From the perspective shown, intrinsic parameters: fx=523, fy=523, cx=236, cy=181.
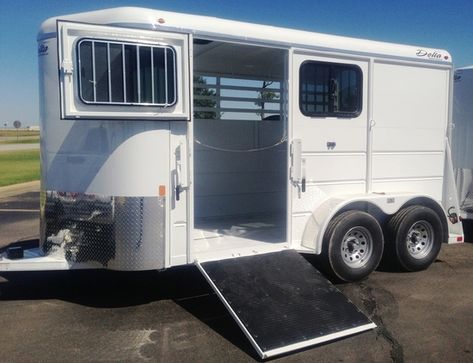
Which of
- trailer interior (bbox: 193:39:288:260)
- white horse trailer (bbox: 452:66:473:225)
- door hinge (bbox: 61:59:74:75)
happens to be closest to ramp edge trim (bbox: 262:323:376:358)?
trailer interior (bbox: 193:39:288:260)

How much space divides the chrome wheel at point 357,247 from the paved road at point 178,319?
0.90 ft

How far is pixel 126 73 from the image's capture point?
455 cm

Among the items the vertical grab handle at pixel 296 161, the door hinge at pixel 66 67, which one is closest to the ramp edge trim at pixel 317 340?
the vertical grab handle at pixel 296 161

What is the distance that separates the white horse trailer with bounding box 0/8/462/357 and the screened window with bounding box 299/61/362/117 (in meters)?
0.02

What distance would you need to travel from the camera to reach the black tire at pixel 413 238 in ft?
20.2

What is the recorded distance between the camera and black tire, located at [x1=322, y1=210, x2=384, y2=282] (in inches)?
221

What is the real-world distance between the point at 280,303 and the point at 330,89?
2.48 m

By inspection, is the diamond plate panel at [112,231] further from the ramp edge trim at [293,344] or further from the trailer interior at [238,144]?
the trailer interior at [238,144]

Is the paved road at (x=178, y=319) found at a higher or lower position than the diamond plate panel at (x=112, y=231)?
lower

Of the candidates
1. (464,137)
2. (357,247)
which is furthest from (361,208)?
(464,137)

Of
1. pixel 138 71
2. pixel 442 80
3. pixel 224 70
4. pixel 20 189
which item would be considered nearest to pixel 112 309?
pixel 138 71

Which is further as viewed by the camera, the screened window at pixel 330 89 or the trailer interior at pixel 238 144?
the trailer interior at pixel 238 144

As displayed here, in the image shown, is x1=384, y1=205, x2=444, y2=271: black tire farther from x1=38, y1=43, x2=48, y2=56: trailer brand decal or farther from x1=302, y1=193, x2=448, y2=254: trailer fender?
x1=38, y1=43, x2=48, y2=56: trailer brand decal

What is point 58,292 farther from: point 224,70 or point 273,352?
point 224,70
